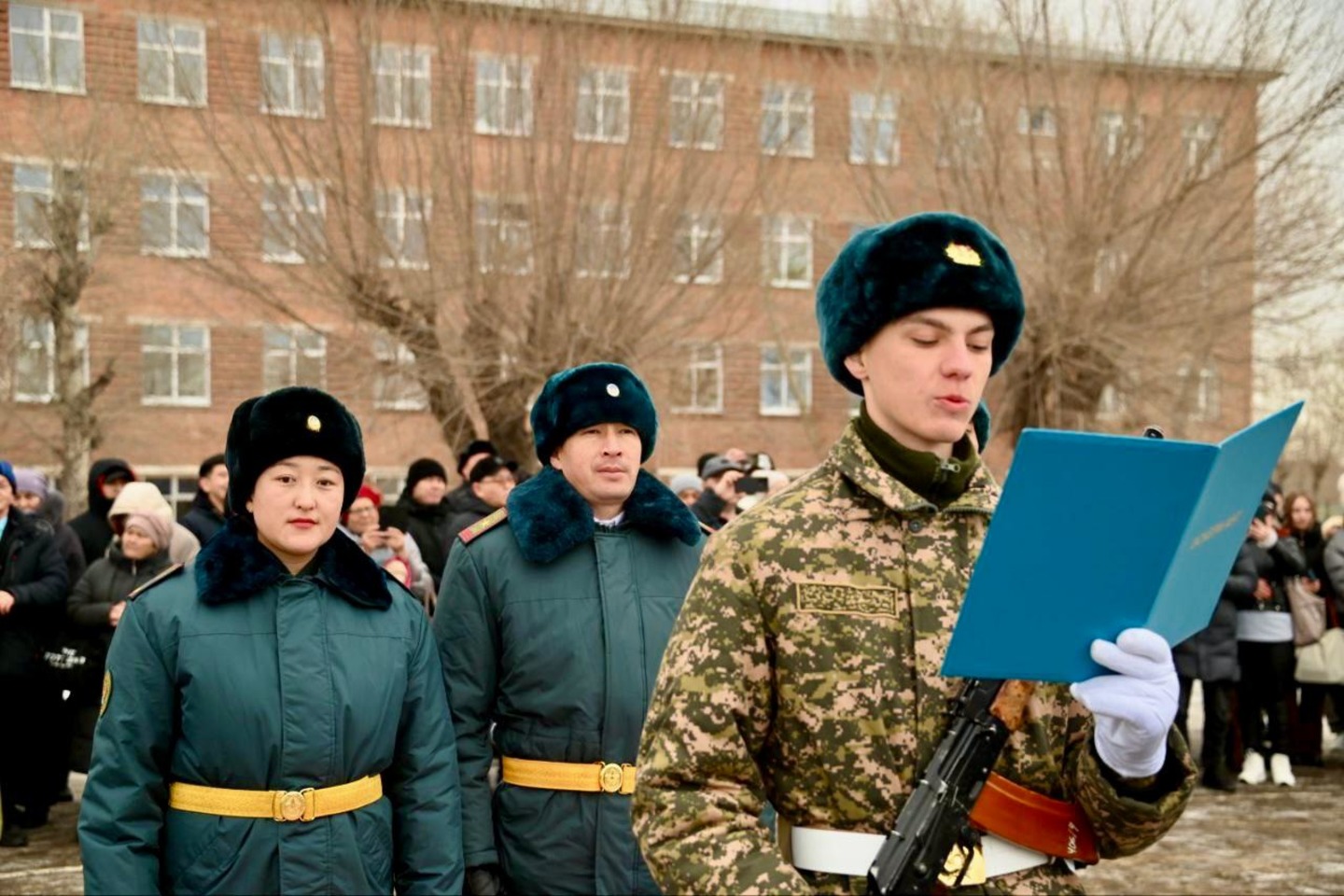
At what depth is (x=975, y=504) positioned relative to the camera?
2.46 m

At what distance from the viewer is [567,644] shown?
14.5ft

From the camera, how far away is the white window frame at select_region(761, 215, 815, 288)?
1991 cm

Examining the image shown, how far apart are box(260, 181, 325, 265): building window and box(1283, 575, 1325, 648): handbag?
10.4m

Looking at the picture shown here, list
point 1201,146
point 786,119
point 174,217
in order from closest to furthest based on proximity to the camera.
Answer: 1. point 174,217
2. point 1201,146
3. point 786,119

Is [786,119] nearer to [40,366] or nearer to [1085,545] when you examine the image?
[40,366]

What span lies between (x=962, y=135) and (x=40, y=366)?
50.1ft

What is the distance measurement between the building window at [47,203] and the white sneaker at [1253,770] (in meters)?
15.1

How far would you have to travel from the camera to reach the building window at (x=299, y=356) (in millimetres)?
19000

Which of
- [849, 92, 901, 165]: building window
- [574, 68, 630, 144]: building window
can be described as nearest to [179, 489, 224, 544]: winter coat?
[574, 68, 630, 144]: building window

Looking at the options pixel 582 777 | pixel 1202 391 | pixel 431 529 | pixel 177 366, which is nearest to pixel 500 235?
pixel 431 529

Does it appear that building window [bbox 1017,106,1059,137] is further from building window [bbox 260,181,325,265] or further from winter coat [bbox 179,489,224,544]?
winter coat [bbox 179,489,224,544]

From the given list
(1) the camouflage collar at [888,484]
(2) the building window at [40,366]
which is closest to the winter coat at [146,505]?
(1) the camouflage collar at [888,484]

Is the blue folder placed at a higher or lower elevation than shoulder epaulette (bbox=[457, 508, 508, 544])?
higher

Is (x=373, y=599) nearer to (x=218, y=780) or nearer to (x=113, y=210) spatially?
(x=218, y=780)
